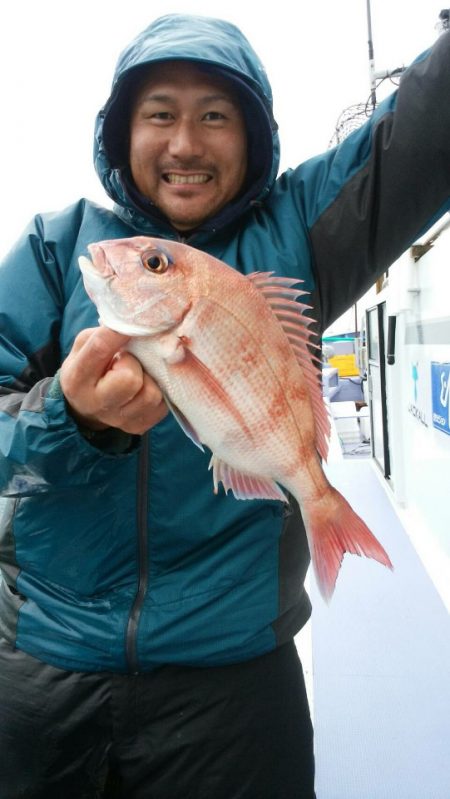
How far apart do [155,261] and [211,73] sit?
2.38 feet

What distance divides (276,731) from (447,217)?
7.68 ft

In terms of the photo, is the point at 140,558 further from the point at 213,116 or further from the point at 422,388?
the point at 422,388

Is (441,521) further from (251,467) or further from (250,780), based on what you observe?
(251,467)

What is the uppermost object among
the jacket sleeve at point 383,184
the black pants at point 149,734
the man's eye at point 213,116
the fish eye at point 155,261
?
the man's eye at point 213,116

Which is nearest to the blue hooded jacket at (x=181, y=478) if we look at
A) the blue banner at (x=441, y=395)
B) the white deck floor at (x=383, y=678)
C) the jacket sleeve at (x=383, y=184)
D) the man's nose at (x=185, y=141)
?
the jacket sleeve at (x=383, y=184)

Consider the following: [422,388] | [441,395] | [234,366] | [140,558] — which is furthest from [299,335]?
[422,388]

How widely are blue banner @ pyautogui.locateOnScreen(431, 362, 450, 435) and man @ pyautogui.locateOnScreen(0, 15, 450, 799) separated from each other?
5.10 feet

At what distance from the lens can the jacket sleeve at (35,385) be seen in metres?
1.19

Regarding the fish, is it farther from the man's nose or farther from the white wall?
the white wall

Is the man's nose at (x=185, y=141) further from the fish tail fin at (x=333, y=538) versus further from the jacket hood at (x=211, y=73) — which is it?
the fish tail fin at (x=333, y=538)

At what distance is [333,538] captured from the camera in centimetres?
119

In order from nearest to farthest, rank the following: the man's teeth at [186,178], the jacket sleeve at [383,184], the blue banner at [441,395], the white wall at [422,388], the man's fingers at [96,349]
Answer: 1. the man's fingers at [96,349]
2. the jacket sleeve at [383,184]
3. the man's teeth at [186,178]
4. the blue banner at [441,395]
5. the white wall at [422,388]

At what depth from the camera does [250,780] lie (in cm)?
144

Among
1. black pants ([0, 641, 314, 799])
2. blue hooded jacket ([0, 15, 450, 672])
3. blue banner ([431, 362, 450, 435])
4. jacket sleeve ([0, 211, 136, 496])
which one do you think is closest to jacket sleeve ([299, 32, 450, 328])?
blue hooded jacket ([0, 15, 450, 672])
